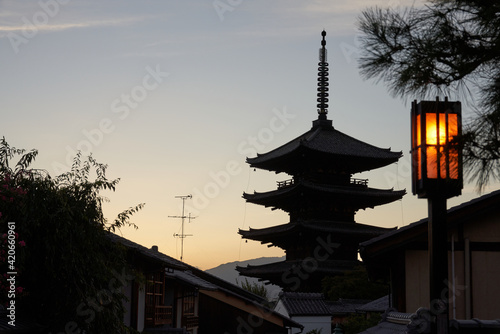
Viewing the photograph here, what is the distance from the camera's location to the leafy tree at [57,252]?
1210cm

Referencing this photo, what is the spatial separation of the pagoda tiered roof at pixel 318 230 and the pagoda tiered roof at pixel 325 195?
162 cm

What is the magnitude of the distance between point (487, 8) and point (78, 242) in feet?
28.4

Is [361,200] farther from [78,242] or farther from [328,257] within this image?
[78,242]

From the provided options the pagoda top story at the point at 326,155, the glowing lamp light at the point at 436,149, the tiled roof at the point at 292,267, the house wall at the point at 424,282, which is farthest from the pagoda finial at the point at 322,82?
the glowing lamp light at the point at 436,149

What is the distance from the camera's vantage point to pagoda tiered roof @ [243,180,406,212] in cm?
4634

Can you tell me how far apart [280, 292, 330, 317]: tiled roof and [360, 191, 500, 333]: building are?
2279cm

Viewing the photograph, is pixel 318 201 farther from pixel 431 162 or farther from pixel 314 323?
pixel 431 162

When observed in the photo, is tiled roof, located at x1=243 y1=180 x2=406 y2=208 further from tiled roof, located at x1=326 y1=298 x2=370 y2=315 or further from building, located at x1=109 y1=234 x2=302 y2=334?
building, located at x1=109 y1=234 x2=302 y2=334

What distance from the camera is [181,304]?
2734 centimetres

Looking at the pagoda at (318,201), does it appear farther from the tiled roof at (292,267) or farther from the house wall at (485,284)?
the house wall at (485,284)

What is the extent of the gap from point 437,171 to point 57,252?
804 centimetres

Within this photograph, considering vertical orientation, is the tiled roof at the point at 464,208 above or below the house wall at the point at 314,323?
above

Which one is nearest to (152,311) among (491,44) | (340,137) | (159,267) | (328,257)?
(159,267)

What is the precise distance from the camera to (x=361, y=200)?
48.5m
